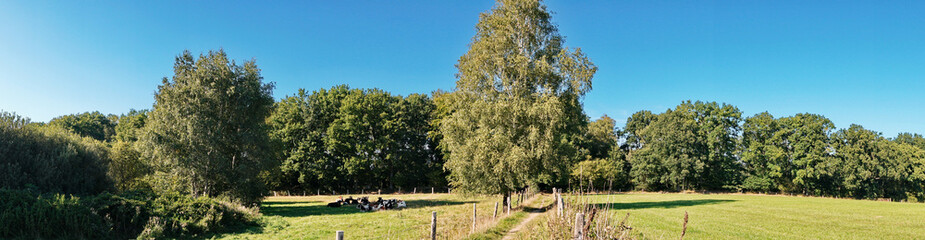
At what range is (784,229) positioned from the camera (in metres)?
18.4

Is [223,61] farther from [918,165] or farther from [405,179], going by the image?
[918,165]

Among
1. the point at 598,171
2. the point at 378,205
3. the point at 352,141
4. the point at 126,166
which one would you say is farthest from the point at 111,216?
the point at 598,171

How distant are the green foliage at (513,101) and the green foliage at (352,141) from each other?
28.9 m

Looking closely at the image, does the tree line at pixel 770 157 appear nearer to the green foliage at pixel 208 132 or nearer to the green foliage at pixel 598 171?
the green foliage at pixel 598 171

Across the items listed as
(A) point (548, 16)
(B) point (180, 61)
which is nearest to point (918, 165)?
(A) point (548, 16)

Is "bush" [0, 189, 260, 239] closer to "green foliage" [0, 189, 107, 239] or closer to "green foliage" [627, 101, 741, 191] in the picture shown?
"green foliage" [0, 189, 107, 239]

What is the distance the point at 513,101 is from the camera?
73.6 feet

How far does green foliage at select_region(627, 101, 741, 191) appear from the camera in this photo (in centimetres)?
5812

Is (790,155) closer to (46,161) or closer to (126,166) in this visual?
(46,161)

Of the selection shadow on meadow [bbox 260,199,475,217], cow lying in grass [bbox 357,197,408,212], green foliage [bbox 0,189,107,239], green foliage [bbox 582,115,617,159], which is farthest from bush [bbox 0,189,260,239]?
green foliage [bbox 582,115,617,159]

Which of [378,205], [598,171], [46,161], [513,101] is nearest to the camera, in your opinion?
[46,161]

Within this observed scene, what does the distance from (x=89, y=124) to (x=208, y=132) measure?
7718 cm

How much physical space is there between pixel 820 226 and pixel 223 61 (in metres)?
34.3

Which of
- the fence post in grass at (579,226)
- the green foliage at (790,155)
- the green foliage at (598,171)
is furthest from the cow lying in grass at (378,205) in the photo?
the green foliage at (790,155)
